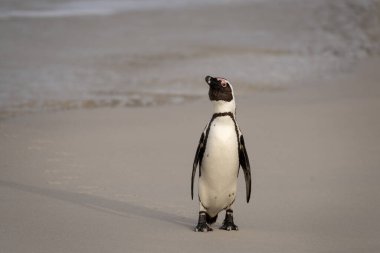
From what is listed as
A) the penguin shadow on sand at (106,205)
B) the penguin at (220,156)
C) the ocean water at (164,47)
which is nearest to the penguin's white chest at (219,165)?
the penguin at (220,156)

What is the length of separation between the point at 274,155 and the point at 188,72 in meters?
5.12

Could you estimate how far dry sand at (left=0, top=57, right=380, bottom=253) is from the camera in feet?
18.3

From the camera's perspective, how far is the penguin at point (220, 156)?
5723mm

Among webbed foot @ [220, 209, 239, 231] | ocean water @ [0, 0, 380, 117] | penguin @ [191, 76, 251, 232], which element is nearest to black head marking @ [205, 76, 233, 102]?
penguin @ [191, 76, 251, 232]

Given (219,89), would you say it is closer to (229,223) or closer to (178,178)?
(229,223)

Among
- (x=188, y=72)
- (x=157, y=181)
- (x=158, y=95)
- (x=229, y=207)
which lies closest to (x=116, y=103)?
(x=158, y=95)

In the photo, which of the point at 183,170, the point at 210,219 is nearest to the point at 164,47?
the point at 183,170

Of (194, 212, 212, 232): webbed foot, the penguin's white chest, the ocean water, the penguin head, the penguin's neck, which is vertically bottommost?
(194, 212, 212, 232): webbed foot

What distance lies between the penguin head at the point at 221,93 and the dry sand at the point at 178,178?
2.50ft

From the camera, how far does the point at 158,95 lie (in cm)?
1162

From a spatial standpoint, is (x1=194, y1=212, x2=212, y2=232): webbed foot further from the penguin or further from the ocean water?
the ocean water

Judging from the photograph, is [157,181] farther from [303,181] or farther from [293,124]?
[293,124]

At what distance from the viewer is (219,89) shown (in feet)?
18.7

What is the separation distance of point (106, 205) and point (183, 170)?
130 cm
